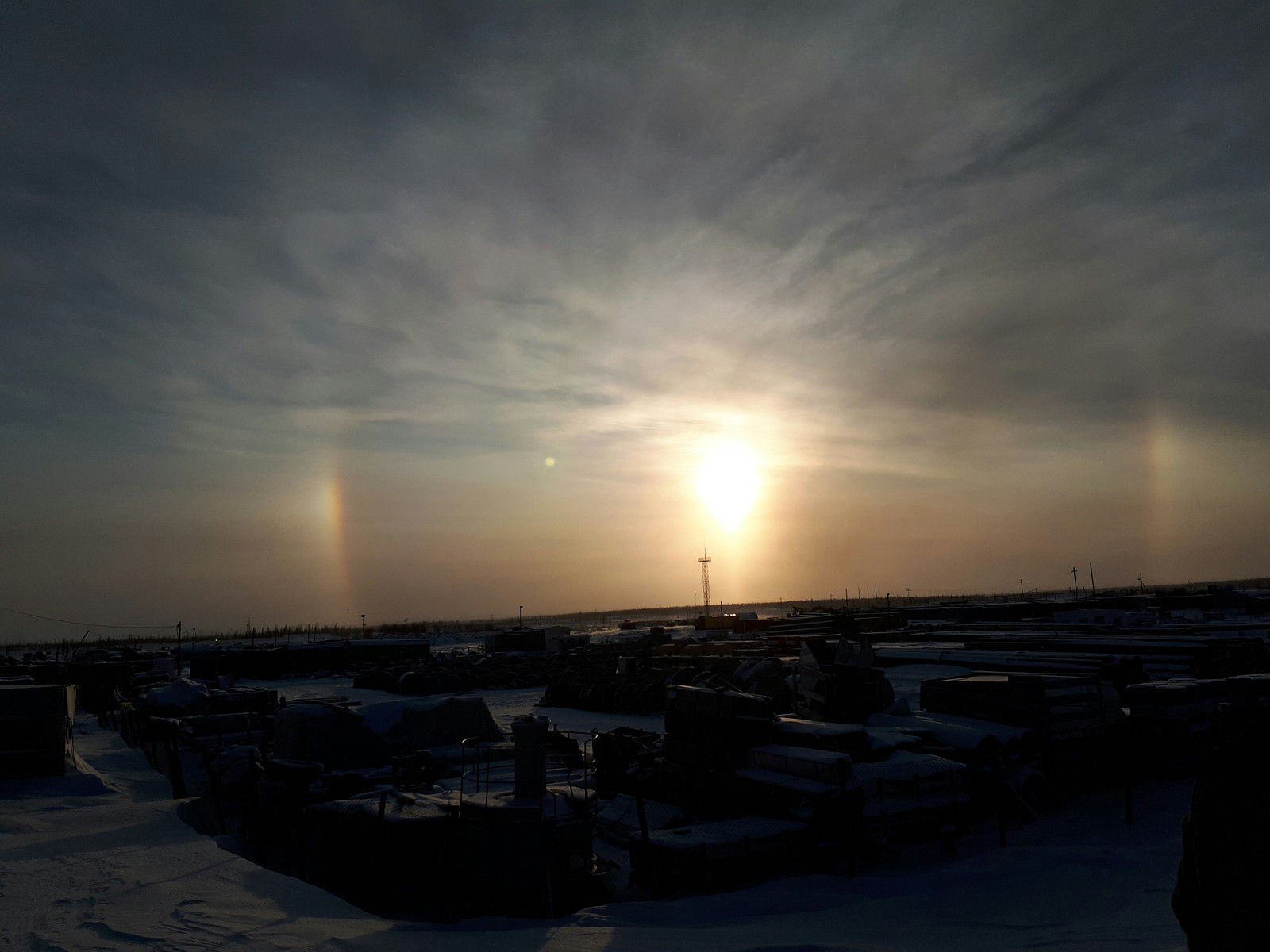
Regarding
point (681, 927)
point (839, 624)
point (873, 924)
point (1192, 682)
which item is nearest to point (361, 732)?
point (681, 927)

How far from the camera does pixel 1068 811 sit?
818 inches

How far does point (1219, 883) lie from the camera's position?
3.34m

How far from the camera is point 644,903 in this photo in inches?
575

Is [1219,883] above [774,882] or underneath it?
above

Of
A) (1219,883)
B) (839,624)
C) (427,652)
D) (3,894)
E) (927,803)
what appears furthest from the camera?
(427,652)

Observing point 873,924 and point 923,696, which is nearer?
point 873,924

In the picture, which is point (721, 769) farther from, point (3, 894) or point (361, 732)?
point (3, 894)

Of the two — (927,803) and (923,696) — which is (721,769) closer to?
(927,803)

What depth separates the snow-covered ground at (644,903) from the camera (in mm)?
10312

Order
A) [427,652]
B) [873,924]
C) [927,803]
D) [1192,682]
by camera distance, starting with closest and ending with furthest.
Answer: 1. [873,924]
2. [927,803]
3. [1192,682]
4. [427,652]

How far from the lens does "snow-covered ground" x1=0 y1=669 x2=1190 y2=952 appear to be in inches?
406

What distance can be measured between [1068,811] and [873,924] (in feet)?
38.8

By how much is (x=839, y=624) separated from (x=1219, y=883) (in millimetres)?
86195

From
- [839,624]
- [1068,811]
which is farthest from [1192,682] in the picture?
[839,624]
